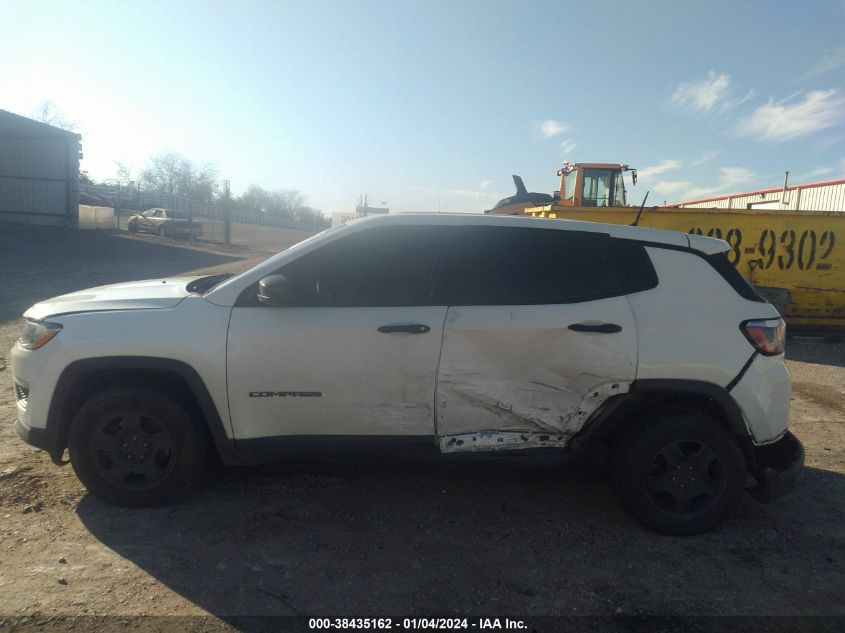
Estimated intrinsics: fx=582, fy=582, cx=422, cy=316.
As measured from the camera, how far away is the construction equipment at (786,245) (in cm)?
981

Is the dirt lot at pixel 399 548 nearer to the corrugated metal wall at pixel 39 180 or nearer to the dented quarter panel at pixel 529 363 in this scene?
the dented quarter panel at pixel 529 363

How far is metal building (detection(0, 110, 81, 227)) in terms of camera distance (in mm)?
25203

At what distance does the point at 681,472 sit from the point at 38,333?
3803 millimetres

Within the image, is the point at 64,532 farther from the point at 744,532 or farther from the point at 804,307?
the point at 804,307

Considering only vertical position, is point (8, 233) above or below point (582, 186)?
below

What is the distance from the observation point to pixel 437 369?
329 centimetres

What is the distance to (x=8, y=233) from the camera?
22.1 metres

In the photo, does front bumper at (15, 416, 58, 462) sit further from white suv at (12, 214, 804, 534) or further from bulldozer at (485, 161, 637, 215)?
bulldozer at (485, 161, 637, 215)

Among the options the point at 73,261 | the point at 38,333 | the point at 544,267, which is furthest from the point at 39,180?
the point at 544,267

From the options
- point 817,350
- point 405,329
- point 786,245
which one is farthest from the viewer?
point 786,245

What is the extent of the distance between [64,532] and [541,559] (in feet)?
8.58

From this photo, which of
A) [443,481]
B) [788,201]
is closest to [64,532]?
[443,481]

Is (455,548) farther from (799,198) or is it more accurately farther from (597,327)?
(799,198)

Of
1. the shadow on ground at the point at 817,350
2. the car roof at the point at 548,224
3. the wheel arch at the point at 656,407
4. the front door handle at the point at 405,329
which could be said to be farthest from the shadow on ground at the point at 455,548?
the shadow on ground at the point at 817,350
